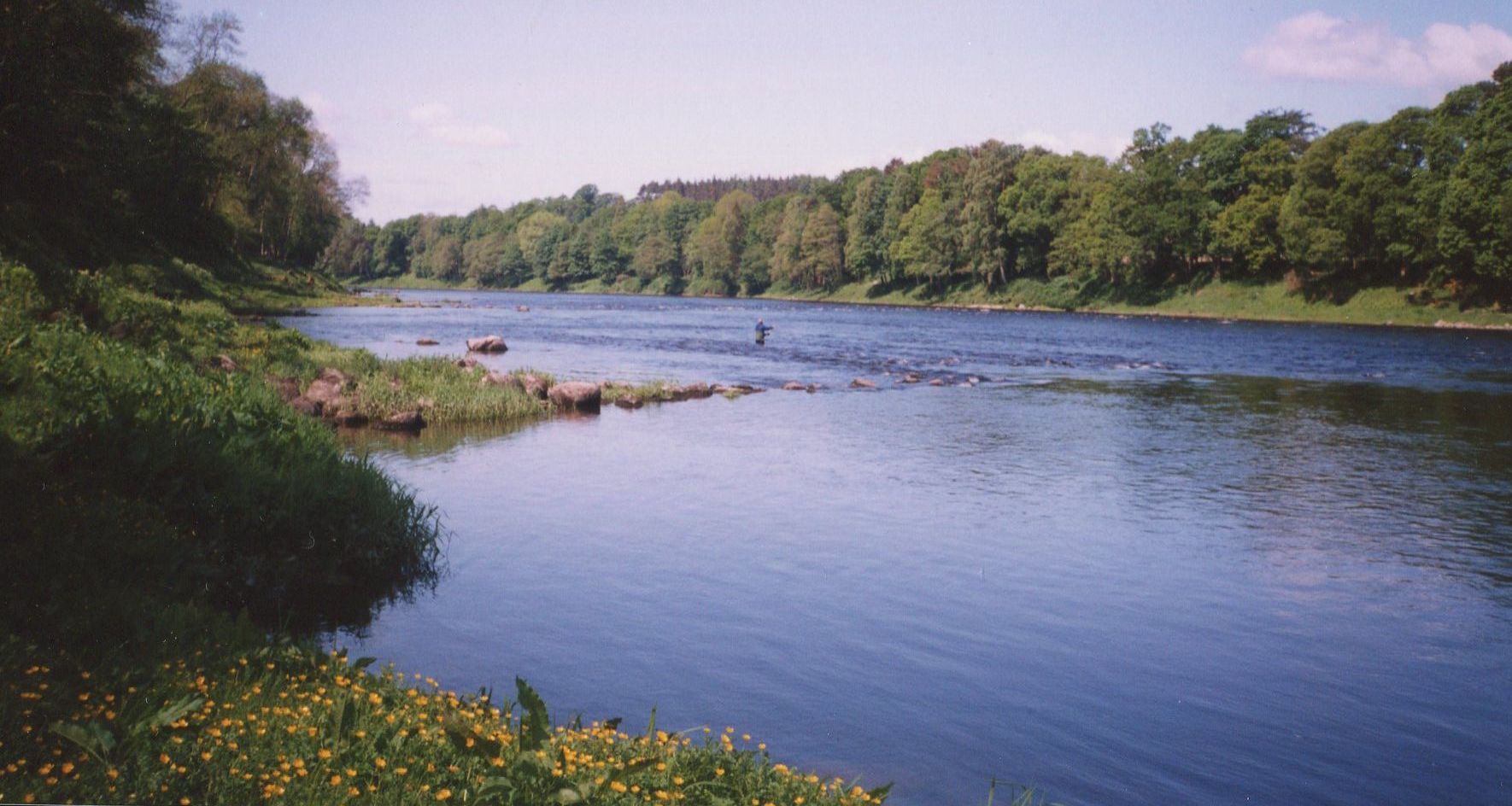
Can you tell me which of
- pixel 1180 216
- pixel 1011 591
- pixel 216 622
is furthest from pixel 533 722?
pixel 1180 216

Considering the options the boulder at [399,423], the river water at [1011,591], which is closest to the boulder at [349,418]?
the boulder at [399,423]

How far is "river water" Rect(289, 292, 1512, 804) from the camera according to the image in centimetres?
1110

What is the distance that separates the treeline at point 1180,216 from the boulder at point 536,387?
214 ft

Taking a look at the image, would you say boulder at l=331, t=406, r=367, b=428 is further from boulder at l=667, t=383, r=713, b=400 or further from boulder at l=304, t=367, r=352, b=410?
boulder at l=667, t=383, r=713, b=400

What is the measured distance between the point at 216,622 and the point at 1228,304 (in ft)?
323

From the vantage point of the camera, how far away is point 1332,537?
20250 millimetres

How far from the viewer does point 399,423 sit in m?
29.5

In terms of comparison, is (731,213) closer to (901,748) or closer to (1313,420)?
(1313,420)

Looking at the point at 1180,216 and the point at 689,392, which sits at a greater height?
the point at 1180,216

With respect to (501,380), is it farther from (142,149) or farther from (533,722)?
(142,149)

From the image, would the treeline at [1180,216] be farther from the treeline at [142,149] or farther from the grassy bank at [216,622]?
the grassy bank at [216,622]

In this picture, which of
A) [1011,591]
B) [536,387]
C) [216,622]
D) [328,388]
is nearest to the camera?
[216,622]

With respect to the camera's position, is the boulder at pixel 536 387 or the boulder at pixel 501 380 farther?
the boulder at pixel 536 387

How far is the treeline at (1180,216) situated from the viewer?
77.0m
